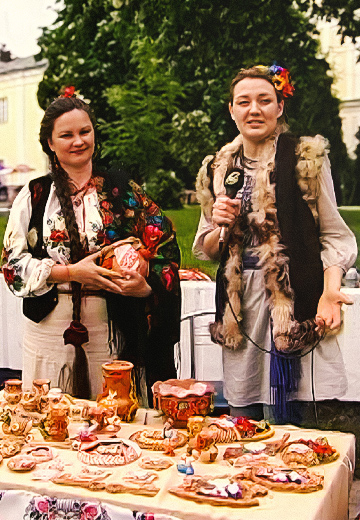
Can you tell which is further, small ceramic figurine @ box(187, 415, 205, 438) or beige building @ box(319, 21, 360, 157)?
beige building @ box(319, 21, 360, 157)

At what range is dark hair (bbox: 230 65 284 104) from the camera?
302cm

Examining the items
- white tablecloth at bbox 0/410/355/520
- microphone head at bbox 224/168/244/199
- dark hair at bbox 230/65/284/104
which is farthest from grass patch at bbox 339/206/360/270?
white tablecloth at bbox 0/410/355/520

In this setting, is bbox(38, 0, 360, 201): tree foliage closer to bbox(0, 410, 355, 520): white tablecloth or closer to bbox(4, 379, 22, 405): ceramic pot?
bbox(4, 379, 22, 405): ceramic pot

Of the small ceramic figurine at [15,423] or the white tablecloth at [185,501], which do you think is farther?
the small ceramic figurine at [15,423]

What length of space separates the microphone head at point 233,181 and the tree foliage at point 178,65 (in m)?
0.15

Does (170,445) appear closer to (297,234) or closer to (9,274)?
(297,234)

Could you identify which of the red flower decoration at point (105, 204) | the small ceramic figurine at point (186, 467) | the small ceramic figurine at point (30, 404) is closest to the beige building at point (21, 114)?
the red flower decoration at point (105, 204)

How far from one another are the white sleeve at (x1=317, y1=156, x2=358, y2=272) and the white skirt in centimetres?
115

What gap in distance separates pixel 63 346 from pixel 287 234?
127 centimetres

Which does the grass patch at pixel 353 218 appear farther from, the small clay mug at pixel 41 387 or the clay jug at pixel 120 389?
the small clay mug at pixel 41 387

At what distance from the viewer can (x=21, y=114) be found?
361 cm

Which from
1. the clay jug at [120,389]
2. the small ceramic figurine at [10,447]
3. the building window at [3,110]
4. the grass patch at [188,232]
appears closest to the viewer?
the small ceramic figurine at [10,447]

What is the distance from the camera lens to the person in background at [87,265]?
3.38 meters

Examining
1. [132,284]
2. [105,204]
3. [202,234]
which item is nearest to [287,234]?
[202,234]
